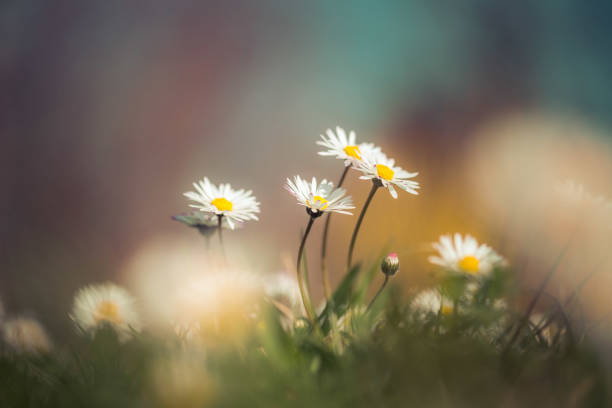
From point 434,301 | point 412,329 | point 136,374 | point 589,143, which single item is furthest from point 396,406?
point 589,143

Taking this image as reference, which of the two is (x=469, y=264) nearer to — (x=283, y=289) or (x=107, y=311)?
(x=283, y=289)

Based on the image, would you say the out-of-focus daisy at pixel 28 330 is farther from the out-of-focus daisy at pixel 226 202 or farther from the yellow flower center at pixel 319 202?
the yellow flower center at pixel 319 202

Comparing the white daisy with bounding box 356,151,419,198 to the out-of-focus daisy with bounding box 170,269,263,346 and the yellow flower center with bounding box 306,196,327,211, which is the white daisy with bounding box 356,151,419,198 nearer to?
the yellow flower center with bounding box 306,196,327,211

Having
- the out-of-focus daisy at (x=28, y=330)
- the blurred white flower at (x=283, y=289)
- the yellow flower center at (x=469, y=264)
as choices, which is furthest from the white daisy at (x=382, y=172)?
the out-of-focus daisy at (x=28, y=330)

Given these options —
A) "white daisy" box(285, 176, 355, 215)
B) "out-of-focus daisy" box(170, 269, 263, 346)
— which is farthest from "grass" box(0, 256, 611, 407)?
"white daisy" box(285, 176, 355, 215)

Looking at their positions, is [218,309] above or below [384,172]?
below

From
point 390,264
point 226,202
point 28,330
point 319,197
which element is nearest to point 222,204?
point 226,202
